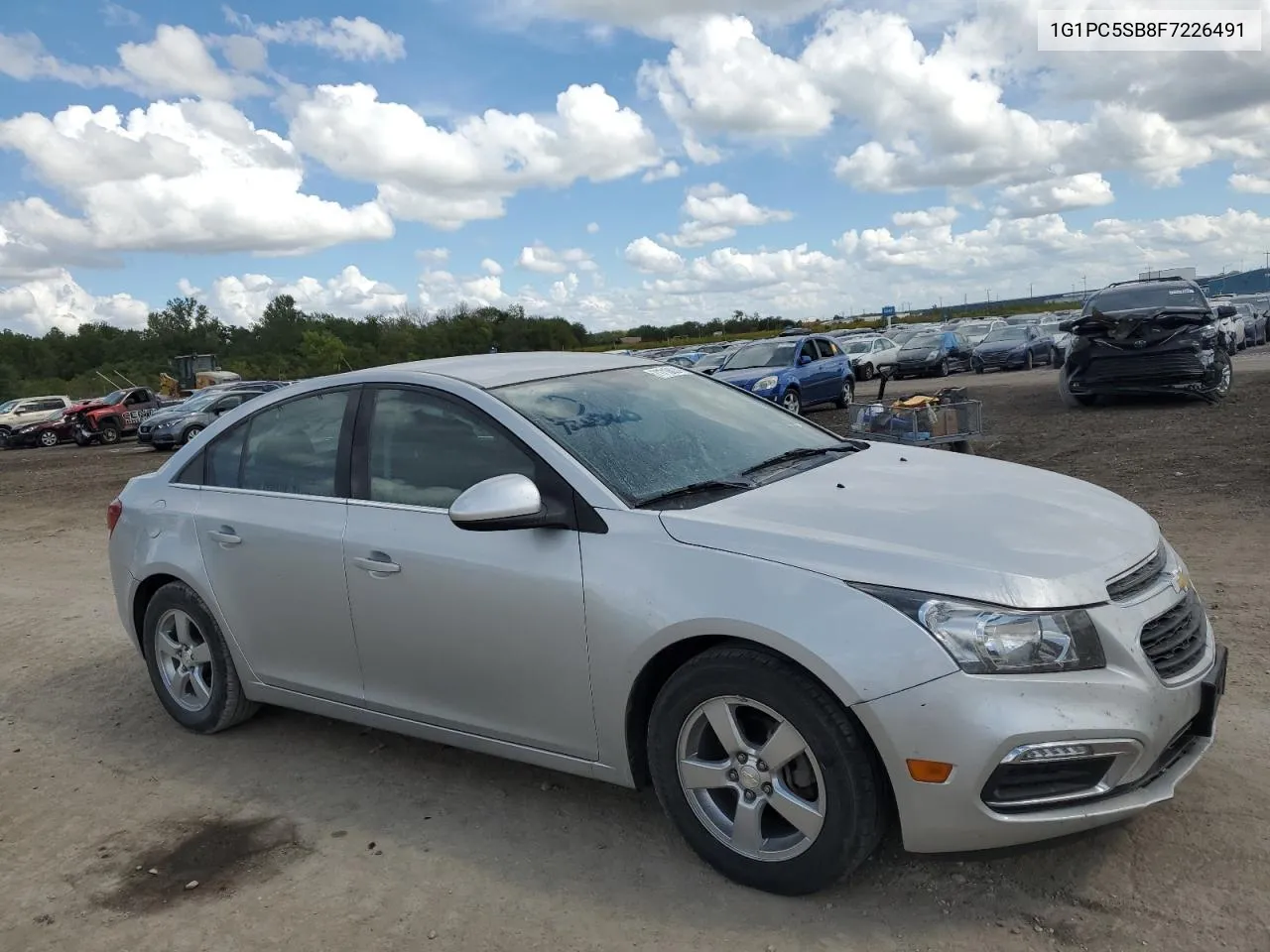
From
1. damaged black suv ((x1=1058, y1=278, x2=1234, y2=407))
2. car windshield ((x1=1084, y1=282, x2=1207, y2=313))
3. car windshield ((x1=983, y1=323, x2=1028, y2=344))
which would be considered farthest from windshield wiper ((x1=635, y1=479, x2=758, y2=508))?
car windshield ((x1=983, y1=323, x2=1028, y2=344))

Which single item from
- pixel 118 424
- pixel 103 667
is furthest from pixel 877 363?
pixel 103 667

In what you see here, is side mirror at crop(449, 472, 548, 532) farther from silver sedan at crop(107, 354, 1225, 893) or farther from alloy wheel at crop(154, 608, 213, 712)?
alloy wheel at crop(154, 608, 213, 712)

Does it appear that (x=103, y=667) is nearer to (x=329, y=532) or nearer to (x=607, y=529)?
(x=329, y=532)

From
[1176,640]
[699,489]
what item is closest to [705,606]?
[699,489]

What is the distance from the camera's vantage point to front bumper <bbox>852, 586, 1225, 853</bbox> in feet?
8.96

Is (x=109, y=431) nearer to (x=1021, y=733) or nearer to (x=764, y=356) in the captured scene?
(x=764, y=356)

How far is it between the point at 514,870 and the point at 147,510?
2.65 meters

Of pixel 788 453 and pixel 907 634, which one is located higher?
pixel 788 453

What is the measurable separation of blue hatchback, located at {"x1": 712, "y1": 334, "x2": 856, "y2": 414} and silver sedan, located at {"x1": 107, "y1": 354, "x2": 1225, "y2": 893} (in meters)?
16.1

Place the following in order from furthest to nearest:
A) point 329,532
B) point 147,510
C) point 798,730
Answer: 1. point 147,510
2. point 329,532
3. point 798,730

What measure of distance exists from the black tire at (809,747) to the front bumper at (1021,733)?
0.28ft

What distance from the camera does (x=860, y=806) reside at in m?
2.89

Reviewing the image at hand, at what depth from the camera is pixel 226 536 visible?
4480 mm

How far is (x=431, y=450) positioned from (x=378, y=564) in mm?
464
